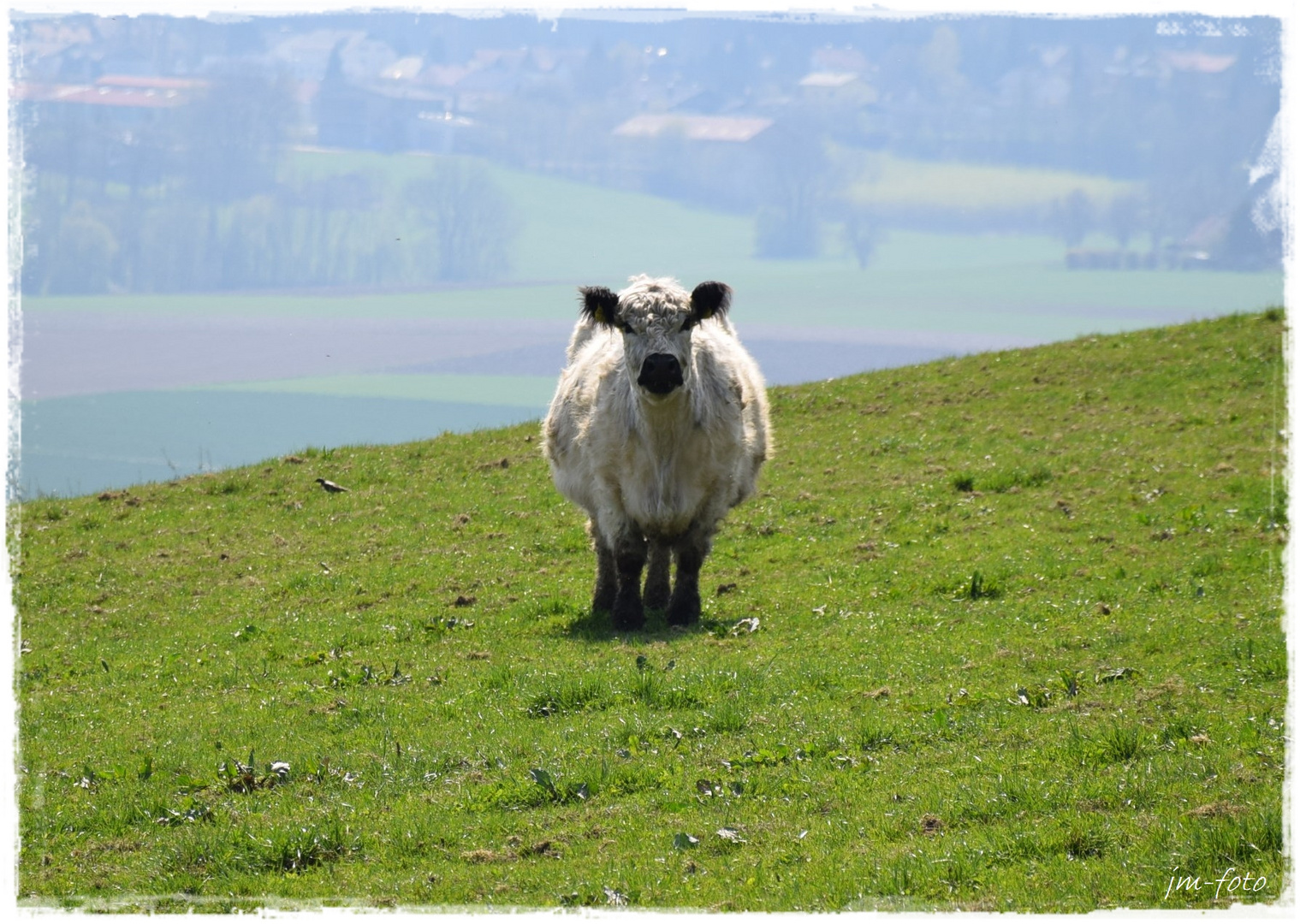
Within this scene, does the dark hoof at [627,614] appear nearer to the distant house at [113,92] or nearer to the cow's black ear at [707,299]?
the cow's black ear at [707,299]

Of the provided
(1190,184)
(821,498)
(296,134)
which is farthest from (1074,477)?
(296,134)

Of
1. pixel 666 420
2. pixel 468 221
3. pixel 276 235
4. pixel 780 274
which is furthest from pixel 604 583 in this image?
pixel 276 235

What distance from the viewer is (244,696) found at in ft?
38.1

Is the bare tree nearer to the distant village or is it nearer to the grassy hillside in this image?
the distant village

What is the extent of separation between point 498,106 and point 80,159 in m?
45.1

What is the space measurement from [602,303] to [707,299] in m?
0.93

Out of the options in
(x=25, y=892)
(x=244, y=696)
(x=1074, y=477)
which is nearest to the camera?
(x=25, y=892)

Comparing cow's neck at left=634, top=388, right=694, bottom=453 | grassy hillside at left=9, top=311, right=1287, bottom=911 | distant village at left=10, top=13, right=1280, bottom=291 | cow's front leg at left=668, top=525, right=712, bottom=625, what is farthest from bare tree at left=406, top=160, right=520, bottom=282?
cow's neck at left=634, top=388, right=694, bottom=453

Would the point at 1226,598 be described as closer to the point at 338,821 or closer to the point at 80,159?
the point at 338,821

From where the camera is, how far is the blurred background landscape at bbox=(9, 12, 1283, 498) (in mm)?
114812

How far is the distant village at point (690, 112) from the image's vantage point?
489 ft

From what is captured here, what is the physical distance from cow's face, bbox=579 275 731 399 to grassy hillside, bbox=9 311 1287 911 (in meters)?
2.34

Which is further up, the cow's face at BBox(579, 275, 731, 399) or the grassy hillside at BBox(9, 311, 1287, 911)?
the cow's face at BBox(579, 275, 731, 399)

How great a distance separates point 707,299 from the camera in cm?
1274
